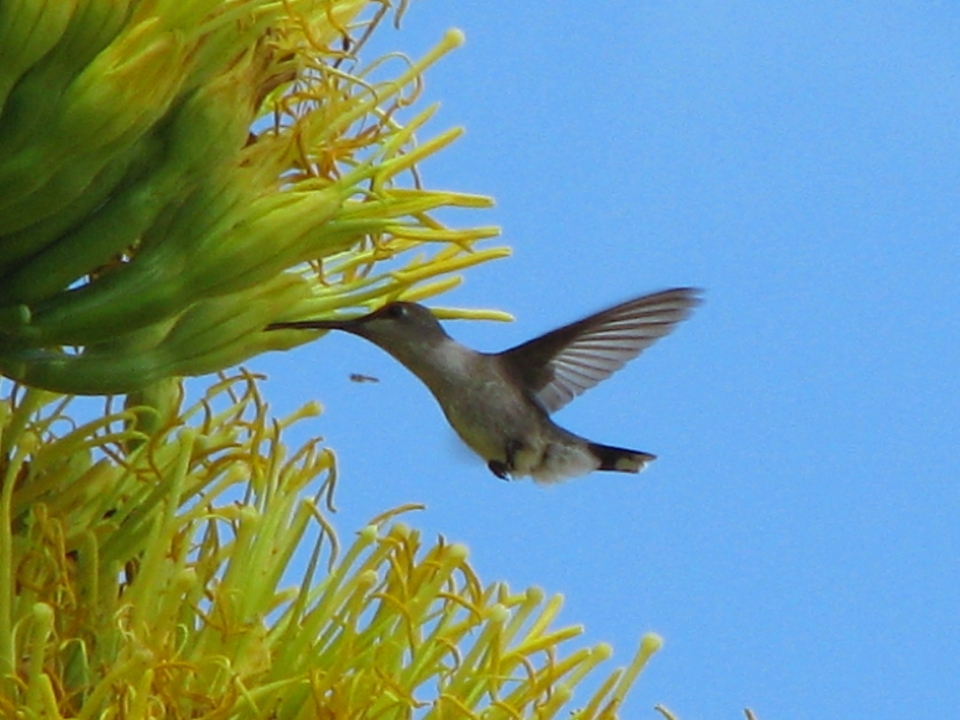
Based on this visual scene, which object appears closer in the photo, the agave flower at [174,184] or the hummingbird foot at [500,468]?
the agave flower at [174,184]

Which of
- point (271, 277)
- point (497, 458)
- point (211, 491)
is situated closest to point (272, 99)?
point (271, 277)

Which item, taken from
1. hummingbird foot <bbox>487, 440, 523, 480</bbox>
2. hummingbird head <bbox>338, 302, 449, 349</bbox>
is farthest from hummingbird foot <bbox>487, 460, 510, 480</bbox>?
hummingbird head <bbox>338, 302, 449, 349</bbox>

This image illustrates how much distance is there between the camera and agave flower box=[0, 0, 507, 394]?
1.12 metres

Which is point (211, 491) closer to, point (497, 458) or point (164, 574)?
point (164, 574)

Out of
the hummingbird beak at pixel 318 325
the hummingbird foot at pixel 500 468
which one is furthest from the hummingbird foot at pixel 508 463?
the hummingbird beak at pixel 318 325

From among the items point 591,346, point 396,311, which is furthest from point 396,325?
point 591,346

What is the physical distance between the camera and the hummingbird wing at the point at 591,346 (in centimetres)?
166

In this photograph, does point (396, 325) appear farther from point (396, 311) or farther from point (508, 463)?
point (508, 463)

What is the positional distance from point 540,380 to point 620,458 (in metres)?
0.11

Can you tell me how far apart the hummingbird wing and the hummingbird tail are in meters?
0.06

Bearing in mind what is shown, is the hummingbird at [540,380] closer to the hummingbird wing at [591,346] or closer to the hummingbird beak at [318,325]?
the hummingbird wing at [591,346]

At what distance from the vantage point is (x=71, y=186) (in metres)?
1.15

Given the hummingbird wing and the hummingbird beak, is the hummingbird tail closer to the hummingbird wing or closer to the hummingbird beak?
the hummingbird wing

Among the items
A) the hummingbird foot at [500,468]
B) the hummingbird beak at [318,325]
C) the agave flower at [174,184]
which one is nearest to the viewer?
the agave flower at [174,184]
